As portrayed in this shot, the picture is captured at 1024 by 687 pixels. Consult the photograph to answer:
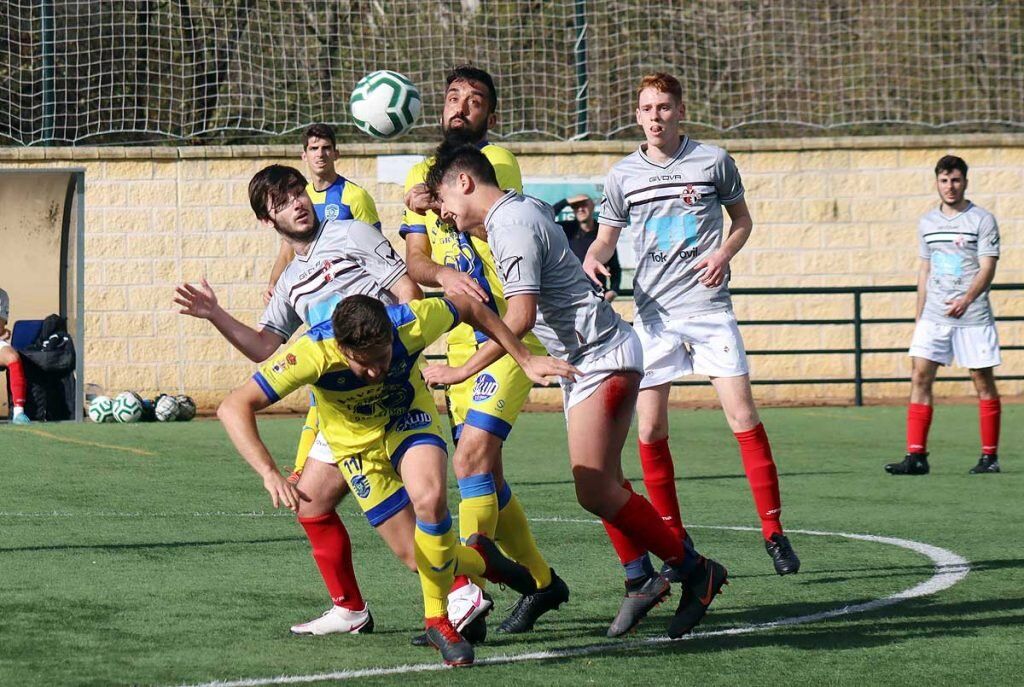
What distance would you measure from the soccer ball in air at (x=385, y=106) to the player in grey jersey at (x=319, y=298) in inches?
127

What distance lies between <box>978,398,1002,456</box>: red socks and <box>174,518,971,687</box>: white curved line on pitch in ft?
11.8

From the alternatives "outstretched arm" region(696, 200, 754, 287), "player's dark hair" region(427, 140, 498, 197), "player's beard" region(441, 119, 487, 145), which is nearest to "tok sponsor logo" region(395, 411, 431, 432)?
"player's dark hair" region(427, 140, 498, 197)

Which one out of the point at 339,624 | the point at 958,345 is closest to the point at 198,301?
the point at 339,624

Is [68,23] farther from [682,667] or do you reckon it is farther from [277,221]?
[682,667]

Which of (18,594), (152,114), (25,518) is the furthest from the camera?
(152,114)

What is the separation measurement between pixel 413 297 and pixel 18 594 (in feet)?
6.75

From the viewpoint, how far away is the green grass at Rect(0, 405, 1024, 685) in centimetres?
532

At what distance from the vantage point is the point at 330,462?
19.4 feet

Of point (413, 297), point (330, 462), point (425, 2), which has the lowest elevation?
point (330, 462)

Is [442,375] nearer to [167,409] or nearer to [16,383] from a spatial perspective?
[167,409]

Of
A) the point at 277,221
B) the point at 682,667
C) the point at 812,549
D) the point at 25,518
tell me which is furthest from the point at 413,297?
the point at 25,518

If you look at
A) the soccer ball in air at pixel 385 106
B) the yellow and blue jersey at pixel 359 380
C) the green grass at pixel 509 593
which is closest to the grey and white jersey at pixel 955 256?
the green grass at pixel 509 593

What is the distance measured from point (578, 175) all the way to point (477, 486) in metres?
12.5

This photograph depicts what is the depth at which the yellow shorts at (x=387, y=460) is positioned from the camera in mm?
5645
